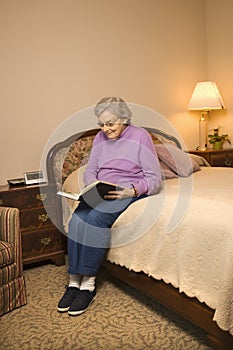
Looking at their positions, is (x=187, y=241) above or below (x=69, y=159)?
below

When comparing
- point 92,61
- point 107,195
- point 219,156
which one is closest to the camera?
point 107,195

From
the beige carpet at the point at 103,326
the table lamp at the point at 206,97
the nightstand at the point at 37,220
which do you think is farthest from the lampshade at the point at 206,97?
the beige carpet at the point at 103,326

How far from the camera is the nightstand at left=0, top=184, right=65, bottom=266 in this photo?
2619mm

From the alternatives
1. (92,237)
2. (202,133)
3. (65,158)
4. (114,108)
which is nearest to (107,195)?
(92,237)

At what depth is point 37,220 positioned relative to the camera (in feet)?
8.82

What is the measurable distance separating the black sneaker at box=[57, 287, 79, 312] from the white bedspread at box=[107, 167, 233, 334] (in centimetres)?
30

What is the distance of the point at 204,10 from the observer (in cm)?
392

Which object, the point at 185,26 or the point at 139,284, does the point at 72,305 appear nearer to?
the point at 139,284

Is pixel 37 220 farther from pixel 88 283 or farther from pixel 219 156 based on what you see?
pixel 219 156

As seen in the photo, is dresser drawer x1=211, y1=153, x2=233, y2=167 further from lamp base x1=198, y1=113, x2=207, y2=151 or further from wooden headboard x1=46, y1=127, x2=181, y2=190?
wooden headboard x1=46, y1=127, x2=181, y2=190

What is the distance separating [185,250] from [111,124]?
1021 mm

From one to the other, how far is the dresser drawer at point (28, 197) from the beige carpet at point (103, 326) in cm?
66

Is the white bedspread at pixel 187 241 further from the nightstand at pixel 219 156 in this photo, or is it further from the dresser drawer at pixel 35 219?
the nightstand at pixel 219 156

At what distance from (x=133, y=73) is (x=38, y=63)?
96 cm
